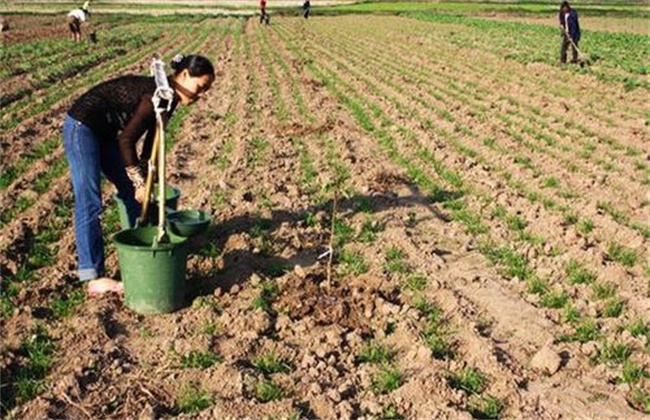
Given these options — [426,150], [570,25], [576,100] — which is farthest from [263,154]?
[570,25]

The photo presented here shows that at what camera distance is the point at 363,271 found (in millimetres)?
6188

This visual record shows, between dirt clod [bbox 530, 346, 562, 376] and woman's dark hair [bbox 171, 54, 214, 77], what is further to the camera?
woman's dark hair [bbox 171, 54, 214, 77]

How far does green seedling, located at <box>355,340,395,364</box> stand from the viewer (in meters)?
4.77

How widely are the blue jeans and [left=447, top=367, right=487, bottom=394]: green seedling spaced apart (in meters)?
2.78

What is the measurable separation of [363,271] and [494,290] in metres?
1.11

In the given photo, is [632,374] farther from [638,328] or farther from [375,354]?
[375,354]

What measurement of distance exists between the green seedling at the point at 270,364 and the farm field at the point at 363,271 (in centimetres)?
1

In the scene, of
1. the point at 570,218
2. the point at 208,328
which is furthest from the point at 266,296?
the point at 570,218

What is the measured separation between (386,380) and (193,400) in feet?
3.88

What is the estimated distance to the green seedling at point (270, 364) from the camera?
4.61 m

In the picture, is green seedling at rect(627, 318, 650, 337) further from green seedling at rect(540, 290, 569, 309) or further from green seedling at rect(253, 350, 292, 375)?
green seedling at rect(253, 350, 292, 375)

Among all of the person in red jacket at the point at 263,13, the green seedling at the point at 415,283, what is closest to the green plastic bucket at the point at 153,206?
the green seedling at the point at 415,283

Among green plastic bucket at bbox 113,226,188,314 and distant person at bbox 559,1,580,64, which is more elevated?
distant person at bbox 559,1,580,64

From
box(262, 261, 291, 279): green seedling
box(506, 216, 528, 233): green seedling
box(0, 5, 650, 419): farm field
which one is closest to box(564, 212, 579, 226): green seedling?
box(0, 5, 650, 419): farm field
